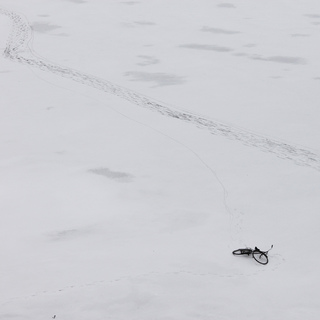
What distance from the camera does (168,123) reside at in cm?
962

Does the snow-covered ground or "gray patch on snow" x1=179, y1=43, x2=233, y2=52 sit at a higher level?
"gray patch on snow" x1=179, y1=43, x2=233, y2=52

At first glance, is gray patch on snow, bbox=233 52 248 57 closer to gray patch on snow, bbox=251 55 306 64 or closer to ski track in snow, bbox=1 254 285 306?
gray patch on snow, bbox=251 55 306 64

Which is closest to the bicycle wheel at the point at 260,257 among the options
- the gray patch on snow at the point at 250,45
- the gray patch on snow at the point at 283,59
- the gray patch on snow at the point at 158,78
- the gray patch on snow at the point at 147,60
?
the gray patch on snow at the point at 158,78

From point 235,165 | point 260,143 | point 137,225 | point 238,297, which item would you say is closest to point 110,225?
point 137,225

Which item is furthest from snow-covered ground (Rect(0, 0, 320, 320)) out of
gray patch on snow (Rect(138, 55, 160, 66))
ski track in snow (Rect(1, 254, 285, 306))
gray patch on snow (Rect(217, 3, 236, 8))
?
gray patch on snow (Rect(217, 3, 236, 8))

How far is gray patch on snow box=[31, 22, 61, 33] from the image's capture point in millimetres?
14195

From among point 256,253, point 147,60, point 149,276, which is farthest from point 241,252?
point 147,60

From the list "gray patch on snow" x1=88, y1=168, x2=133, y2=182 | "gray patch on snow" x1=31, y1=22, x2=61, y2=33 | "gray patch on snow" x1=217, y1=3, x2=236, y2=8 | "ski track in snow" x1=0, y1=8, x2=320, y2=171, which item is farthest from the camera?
"gray patch on snow" x1=217, y1=3, x2=236, y2=8

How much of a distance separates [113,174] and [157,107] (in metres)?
2.52

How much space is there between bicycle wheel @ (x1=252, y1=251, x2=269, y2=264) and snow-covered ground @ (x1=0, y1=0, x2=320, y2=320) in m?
0.08

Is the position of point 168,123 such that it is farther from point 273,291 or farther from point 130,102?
point 273,291

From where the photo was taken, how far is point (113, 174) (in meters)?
8.01

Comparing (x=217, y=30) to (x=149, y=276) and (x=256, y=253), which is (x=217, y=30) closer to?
(x=256, y=253)

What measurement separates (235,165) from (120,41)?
6220mm
